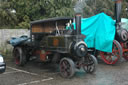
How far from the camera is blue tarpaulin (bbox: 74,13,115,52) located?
29.2 feet

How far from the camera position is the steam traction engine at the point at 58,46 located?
21.3ft

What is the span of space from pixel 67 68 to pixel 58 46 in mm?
904

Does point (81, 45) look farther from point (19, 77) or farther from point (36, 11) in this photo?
point (36, 11)

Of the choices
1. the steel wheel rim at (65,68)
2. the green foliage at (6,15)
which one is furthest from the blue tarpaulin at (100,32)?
the green foliage at (6,15)

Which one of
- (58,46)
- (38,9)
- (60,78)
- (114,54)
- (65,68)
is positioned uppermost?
(38,9)

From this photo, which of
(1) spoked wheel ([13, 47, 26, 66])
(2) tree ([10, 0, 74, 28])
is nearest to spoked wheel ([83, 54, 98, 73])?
(1) spoked wheel ([13, 47, 26, 66])

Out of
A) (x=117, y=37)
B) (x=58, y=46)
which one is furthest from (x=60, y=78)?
(x=117, y=37)

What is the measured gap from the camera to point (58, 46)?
271 inches

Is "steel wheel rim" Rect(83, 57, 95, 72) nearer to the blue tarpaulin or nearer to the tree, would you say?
the blue tarpaulin

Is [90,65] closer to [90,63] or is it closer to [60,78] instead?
[90,63]

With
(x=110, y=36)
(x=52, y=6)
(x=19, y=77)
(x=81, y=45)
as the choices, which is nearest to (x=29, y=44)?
(x=19, y=77)

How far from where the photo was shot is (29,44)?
8289 millimetres

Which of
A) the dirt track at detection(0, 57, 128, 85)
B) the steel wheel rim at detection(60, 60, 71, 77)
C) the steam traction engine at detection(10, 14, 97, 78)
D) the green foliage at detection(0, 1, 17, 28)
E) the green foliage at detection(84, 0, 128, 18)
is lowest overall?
the dirt track at detection(0, 57, 128, 85)

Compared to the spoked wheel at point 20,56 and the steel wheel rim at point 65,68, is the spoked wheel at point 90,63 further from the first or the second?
the spoked wheel at point 20,56
